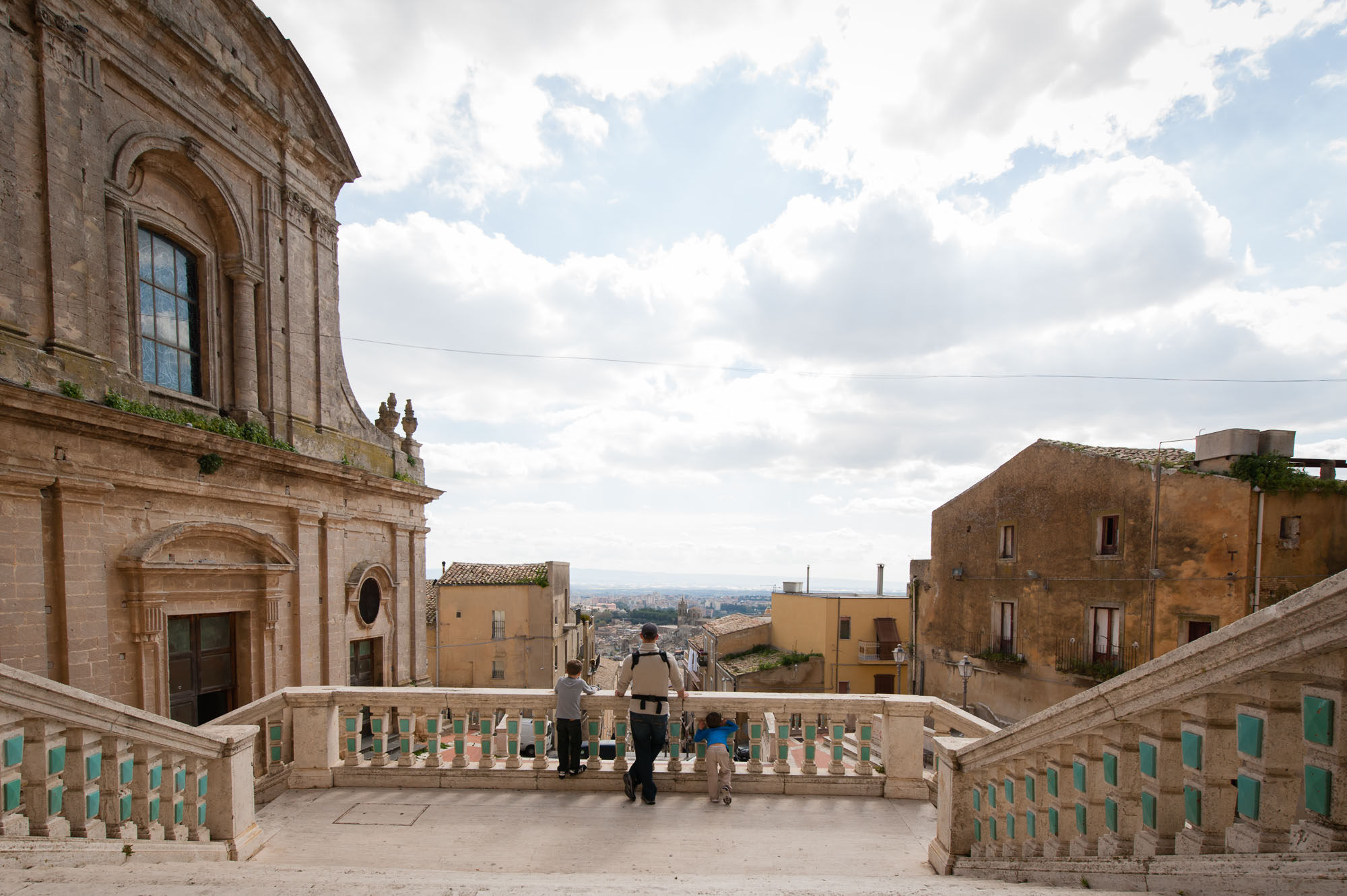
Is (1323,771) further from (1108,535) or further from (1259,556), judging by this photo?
(1108,535)

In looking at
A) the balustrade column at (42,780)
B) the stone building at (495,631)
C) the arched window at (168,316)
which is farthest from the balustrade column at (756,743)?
the stone building at (495,631)

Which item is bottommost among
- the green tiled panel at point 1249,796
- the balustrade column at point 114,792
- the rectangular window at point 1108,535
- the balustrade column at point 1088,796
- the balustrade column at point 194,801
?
the rectangular window at point 1108,535

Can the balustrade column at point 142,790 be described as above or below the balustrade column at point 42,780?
below

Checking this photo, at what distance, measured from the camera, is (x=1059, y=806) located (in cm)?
339

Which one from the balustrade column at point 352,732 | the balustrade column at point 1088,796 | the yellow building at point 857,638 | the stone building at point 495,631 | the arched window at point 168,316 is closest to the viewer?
the balustrade column at point 1088,796

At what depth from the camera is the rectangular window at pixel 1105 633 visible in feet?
58.4

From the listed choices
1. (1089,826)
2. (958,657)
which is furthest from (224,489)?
(958,657)

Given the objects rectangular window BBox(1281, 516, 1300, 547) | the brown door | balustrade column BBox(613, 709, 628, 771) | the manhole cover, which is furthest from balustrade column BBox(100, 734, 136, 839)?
rectangular window BBox(1281, 516, 1300, 547)

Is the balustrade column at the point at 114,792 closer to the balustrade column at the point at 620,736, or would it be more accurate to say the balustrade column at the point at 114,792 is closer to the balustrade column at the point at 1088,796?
the balustrade column at the point at 620,736

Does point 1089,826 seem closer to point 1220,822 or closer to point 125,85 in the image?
point 1220,822

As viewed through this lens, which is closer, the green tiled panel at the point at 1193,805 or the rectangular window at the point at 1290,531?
the green tiled panel at the point at 1193,805

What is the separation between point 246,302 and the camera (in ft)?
32.6

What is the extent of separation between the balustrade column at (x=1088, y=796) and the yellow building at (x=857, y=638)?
1145 inches

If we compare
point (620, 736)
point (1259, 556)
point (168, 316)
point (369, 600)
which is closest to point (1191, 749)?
point (620, 736)
